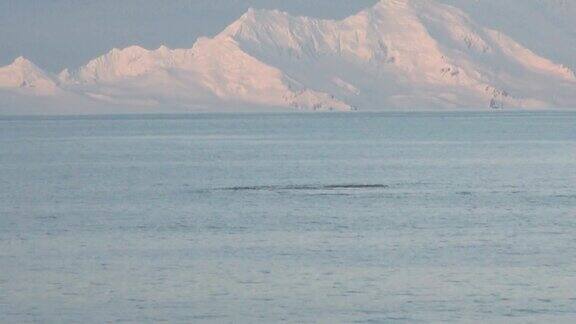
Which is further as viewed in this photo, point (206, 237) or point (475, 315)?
point (206, 237)

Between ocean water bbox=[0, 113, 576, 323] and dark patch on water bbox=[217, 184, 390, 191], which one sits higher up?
ocean water bbox=[0, 113, 576, 323]

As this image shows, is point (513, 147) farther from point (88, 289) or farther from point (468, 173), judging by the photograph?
point (88, 289)

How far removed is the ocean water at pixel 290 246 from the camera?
41.8m

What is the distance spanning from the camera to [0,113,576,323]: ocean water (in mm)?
41812

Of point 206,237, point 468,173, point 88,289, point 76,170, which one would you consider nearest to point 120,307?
point 88,289

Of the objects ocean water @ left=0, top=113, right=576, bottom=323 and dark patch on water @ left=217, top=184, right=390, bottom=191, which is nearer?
ocean water @ left=0, top=113, right=576, bottom=323

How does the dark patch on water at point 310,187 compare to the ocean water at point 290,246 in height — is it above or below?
below

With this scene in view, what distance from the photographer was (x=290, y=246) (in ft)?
180

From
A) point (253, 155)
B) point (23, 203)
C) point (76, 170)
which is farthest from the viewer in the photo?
point (253, 155)

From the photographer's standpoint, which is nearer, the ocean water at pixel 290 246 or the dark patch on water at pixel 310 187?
the ocean water at pixel 290 246

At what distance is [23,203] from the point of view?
7744 centimetres

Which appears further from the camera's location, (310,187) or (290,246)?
(310,187)

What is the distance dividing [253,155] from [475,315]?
9802cm

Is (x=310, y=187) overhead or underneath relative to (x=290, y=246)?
underneath
